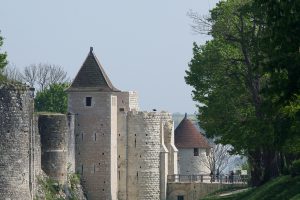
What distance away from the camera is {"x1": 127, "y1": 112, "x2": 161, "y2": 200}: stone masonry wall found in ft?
277

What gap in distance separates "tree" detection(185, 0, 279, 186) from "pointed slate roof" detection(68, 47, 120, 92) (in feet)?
31.1

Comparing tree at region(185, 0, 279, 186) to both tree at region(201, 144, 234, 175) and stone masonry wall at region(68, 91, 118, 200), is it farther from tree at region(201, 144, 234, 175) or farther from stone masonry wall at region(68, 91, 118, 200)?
tree at region(201, 144, 234, 175)

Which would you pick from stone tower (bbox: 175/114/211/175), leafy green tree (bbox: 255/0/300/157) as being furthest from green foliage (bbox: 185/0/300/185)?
stone tower (bbox: 175/114/211/175)

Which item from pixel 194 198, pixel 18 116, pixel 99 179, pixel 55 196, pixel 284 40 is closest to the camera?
pixel 284 40

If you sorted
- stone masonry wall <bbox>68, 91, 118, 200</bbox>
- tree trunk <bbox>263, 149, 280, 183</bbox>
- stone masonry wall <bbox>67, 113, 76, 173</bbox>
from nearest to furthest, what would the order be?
tree trunk <bbox>263, 149, 280, 183</bbox>
stone masonry wall <bbox>67, 113, 76, 173</bbox>
stone masonry wall <bbox>68, 91, 118, 200</bbox>

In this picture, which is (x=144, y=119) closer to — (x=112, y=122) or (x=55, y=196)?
(x=112, y=122)

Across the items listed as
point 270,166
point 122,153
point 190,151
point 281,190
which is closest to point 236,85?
point 270,166

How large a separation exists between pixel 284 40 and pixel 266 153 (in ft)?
104

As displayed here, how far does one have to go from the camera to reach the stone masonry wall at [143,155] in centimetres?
8431

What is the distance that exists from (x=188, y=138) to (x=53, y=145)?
28.7 m

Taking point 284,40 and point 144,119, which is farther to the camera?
point 144,119

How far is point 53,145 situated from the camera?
245 feet

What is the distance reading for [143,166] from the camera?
84.7 m

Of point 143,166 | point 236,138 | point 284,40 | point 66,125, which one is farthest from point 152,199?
point 284,40
